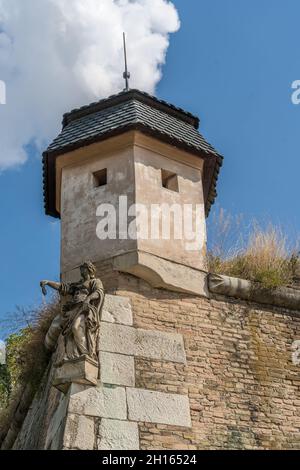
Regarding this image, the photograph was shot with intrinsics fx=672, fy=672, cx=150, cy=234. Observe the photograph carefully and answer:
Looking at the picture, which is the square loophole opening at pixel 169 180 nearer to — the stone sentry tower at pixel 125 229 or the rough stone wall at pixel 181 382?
the stone sentry tower at pixel 125 229

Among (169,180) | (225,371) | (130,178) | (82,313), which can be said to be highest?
(169,180)

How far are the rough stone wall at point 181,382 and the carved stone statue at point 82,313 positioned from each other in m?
0.27

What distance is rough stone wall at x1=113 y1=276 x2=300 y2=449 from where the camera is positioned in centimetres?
859

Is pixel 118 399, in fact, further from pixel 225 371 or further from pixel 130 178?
pixel 130 178

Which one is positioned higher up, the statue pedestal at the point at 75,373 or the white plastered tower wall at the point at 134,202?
the white plastered tower wall at the point at 134,202

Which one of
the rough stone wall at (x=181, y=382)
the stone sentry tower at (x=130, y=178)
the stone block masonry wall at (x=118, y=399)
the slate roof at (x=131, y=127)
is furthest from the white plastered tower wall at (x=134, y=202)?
the stone block masonry wall at (x=118, y=399)

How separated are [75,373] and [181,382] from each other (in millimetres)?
1494

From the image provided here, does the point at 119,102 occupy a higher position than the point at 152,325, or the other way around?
the point at 119,102

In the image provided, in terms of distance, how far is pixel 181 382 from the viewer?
8.84m

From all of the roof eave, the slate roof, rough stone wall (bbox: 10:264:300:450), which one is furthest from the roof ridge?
rough stone wall (bbox: 10:264:300:450)

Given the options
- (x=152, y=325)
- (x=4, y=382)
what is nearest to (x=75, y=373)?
(x=152, y=325)

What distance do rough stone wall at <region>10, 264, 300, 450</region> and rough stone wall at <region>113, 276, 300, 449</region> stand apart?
0.01 metres

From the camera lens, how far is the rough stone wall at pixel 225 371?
28.2 feet

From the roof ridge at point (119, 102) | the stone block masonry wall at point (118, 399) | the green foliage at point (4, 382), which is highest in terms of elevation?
the roof ridge at point (119, 102)
